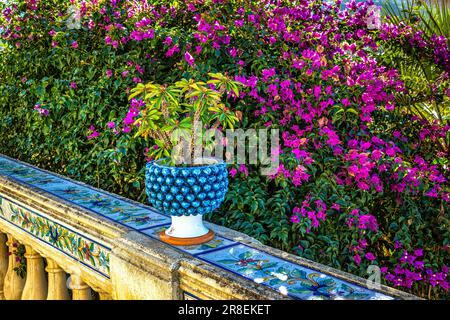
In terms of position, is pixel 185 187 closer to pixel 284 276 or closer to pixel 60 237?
pixel 284 276

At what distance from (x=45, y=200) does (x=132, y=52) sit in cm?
134

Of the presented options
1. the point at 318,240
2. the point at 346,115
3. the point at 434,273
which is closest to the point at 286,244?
the point at 318,240

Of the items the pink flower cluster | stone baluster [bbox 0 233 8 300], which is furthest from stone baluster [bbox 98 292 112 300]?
the pink flower cluster

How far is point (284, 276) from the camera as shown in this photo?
152cm

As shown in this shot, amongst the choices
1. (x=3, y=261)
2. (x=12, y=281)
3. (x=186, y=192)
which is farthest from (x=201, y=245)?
(x=3, y=261)

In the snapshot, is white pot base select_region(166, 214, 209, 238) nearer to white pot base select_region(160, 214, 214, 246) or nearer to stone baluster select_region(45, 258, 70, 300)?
white pot base select_region(160, 214, 214, 246)

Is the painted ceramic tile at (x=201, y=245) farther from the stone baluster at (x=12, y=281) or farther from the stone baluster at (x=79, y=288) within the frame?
the stone baluster at (x=12, y=281)

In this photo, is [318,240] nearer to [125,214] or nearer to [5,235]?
[125,214]

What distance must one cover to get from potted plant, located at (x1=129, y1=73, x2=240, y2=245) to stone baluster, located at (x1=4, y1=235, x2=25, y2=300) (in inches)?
39.4

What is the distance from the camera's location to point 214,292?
4.71 ft

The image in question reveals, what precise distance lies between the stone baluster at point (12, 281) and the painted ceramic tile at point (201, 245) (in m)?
0.93

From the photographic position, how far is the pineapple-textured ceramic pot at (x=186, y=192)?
1.70 metres

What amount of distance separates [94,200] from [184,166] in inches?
28.5

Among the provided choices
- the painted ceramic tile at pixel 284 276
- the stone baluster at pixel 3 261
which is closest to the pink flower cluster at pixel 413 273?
the painted ceramic tile at pixel 284 276
